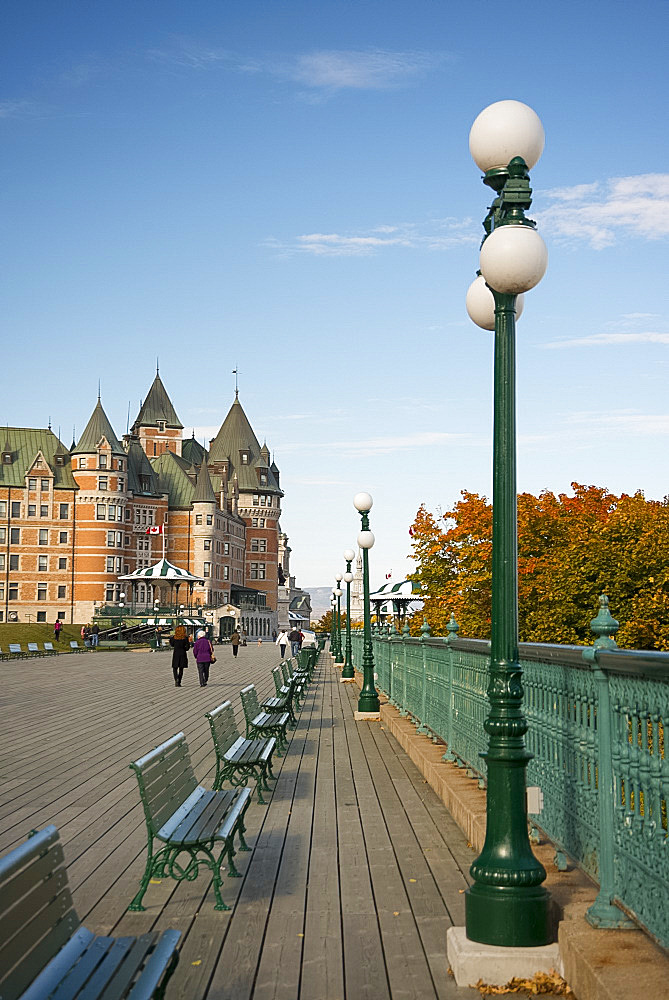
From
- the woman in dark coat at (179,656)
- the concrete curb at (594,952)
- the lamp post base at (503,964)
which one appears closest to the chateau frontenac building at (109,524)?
the woman in dark coat at (179,656)

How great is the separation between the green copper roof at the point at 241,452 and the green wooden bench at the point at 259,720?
118 metres

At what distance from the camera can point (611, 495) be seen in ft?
168

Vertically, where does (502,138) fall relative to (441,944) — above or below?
above

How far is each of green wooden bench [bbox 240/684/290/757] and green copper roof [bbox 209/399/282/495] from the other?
386ft

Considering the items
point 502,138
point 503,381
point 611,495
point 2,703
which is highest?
point 611,495

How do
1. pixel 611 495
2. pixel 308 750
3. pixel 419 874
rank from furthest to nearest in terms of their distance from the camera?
pixel 611 495, pixel 308 750, pixel 419 874

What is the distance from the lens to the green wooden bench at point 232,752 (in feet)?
31.1

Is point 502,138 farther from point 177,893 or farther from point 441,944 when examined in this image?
point 177,893

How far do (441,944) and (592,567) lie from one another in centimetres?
2955

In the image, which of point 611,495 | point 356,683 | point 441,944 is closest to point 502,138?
point 441,944

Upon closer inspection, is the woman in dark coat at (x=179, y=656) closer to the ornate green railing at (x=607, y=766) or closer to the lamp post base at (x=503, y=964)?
the ornate green railing at (x=607, y=766)

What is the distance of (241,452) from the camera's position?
134 meters

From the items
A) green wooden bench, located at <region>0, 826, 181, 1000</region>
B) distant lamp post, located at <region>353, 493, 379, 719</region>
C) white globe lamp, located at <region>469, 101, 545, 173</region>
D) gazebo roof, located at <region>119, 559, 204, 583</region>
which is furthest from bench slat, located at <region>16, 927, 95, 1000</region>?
gazebo roof, located at <region>119, 559, 204, 583</region>

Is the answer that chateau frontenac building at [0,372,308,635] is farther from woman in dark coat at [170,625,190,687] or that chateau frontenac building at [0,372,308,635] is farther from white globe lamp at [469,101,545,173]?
white globe lamp at [469,101,545,173]
